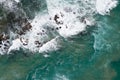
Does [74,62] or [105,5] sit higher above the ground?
[105,5]

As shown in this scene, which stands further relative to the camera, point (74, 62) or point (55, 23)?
point (55, 23)

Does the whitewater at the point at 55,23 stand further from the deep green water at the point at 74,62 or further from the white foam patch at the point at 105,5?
the deep green water at the point at 74,62

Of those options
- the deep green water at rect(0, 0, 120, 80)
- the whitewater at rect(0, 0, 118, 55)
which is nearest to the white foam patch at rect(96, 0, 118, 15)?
the whitewater at rect(0, 0, 118, 55)

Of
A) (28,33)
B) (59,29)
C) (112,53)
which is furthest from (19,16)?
(112,53)

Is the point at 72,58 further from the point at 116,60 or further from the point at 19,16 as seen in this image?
the point at 19,16

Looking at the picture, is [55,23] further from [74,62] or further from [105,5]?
[105,5]

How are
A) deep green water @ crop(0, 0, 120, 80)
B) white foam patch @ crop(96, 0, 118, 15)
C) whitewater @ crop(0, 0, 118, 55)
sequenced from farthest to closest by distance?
white foam patch @ crop(96, 0, 118, 15)
whitewater @ crop(0, 0, 118, 55)
deep green water @ crop(0, 0, 120, 80)

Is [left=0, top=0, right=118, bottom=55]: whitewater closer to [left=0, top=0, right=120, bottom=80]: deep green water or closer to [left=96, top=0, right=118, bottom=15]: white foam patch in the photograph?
[left=96, top=0, right=118, bottom=15]: white foam patch

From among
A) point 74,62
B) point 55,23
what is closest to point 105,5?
point 55,23
